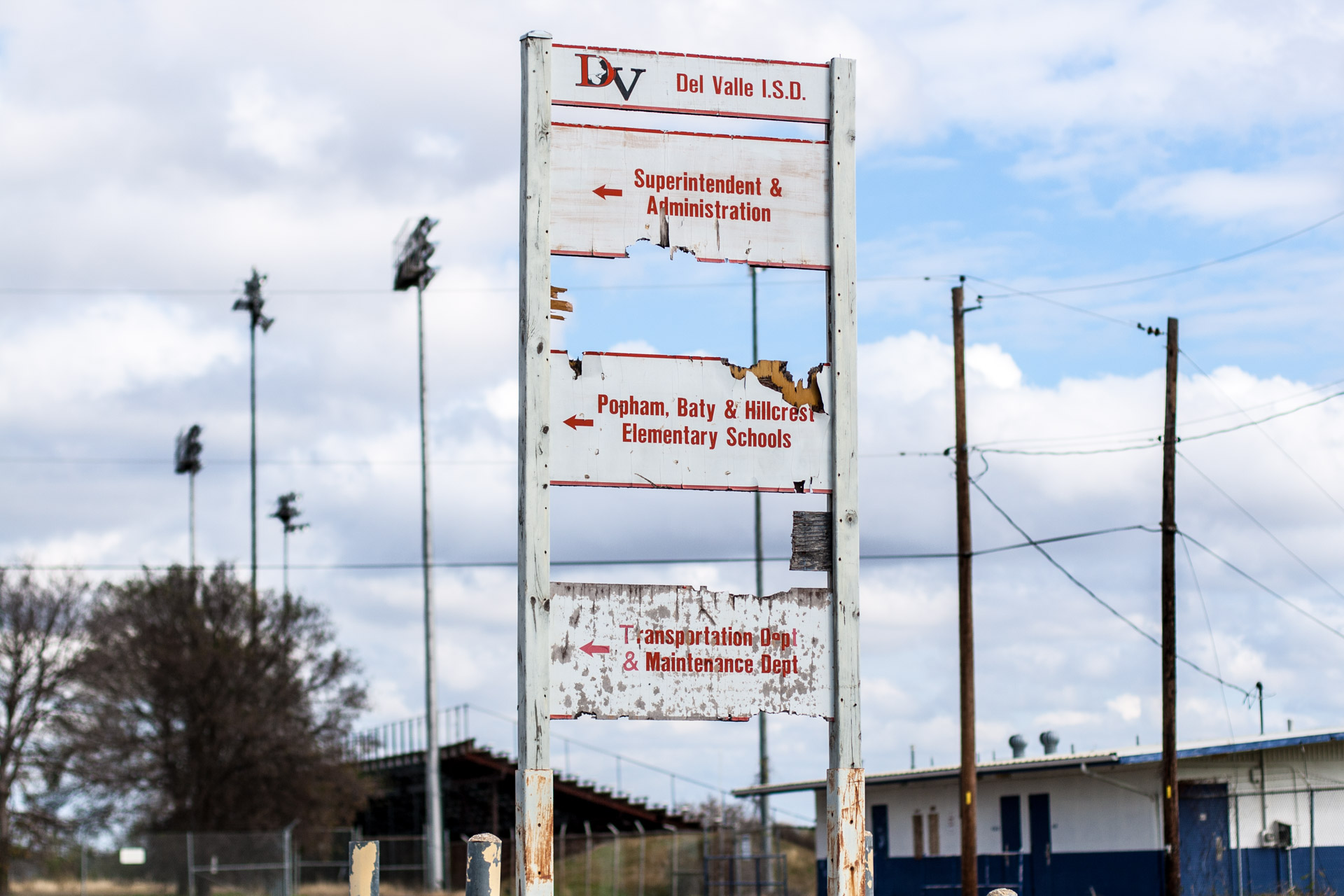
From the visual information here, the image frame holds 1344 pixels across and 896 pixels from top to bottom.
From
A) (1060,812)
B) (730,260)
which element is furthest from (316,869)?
(730,260)

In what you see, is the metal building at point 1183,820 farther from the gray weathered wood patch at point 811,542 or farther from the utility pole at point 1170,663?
the gray weathered wood patch at point 811,542

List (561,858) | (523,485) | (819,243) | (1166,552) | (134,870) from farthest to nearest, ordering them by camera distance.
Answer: (561,858) < (134,870) < (1166,552) < (819,243) < (523,485)

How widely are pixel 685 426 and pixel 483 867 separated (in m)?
2.75

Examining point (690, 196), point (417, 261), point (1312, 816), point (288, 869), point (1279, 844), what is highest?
point (417, 261)

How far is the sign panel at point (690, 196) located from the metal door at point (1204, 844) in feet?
71.6

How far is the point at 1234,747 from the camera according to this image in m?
28.6

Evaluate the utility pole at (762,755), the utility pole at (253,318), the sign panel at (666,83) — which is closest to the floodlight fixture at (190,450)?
the utility pole at (253,318)

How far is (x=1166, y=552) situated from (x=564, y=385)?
752 inches

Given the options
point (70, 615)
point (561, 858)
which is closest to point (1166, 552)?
point (561, 858)

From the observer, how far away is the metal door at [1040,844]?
31.6 m

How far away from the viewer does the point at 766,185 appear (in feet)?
30.4

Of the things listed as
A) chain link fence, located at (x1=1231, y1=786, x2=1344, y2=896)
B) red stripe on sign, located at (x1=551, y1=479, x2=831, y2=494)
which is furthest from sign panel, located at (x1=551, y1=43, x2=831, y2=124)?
chain link fence, located at (x1=1231, y1=786, x2=1344, y2=896)

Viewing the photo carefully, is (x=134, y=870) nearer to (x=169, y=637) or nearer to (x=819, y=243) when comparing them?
(x=169, y=637)

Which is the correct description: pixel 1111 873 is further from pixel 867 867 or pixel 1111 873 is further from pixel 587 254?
pixel 587 254
